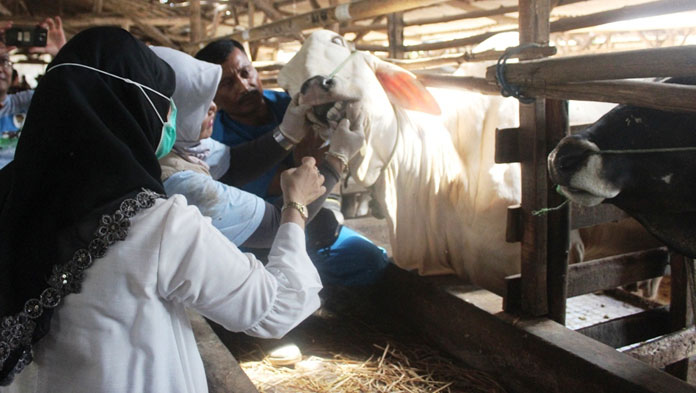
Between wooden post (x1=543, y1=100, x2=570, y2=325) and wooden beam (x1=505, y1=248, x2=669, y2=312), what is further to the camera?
wooden beam (x1=505, y1=248, x2=669, y2=312)

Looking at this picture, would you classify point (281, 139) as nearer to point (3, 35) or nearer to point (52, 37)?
point (52, 37)

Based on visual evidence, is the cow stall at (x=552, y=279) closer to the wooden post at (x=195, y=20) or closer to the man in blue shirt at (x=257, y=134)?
the man in blue shirt at (x=257, y=134)

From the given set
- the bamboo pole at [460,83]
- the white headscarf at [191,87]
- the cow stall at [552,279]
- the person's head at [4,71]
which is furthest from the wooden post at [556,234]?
the person's head at [4,71]

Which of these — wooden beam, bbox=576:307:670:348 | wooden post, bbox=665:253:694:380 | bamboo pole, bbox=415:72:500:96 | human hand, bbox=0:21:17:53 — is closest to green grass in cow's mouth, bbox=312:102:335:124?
bamboo pole, bbox=415:72:500:96

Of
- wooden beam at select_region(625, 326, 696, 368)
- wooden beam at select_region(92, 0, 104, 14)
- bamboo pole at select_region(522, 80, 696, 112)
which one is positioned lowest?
wooden beam at select_region(625, 326, 696, 368)

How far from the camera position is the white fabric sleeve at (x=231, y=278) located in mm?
1271

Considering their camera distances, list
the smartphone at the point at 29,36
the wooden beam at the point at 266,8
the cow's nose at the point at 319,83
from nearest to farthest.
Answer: the cow's nose at the point at 319,83
the smartphone at the point at 29,36
the wooden beam at the point at 266,8

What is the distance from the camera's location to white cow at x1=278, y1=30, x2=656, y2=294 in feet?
8.77

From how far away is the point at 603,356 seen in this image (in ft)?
6.75

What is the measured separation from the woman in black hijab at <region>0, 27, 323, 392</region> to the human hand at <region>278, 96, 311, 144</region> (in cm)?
115

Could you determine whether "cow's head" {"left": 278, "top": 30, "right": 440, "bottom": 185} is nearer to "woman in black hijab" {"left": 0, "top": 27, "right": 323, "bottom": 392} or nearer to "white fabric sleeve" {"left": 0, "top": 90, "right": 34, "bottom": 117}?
"woman in black hijab" {"left": 0, "top": 27, "right": 323, "bottom": 392}

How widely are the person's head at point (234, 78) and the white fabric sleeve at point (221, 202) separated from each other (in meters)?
1.00

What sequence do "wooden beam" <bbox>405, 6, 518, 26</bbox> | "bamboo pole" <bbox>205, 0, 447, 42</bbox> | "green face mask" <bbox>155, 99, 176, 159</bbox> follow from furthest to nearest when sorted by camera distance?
"wooden beam" <bbox>405, 6, 518, 26</bbox> → "bamboo pole" <bbox>205, 0, 447, 42</bbox> → "green face mask" <bbox>155, 99, 176, 159</bbox>

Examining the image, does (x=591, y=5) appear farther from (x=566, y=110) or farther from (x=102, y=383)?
(x=102, y=383)
